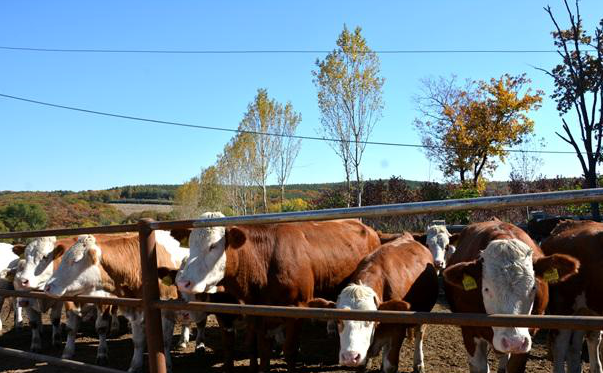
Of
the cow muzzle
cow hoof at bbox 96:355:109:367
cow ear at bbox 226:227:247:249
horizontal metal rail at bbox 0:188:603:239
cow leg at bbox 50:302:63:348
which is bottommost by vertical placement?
cow hoof at bbox 96:355:109:367

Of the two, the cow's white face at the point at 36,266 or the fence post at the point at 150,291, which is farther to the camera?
the cow's white face at the point at 36,266

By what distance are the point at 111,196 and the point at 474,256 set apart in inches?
3160

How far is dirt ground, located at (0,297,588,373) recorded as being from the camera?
5750 millimetres

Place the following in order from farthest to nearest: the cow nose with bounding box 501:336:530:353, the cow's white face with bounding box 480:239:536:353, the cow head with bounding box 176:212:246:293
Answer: the cow head with bounding box 176:212:246:293 < the cow's white face with bounding box 480:239:536:353 < the cow nose with bounding box 501:336:530:353

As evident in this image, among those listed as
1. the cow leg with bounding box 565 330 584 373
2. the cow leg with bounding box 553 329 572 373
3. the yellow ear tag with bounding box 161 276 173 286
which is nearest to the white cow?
the yellow ear tag with bounding box 161 276 173 286

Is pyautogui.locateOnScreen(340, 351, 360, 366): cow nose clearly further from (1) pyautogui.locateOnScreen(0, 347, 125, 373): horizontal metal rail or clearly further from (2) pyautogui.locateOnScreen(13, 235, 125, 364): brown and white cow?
(2) pyautogui.locateOnScreen(13, 235, 125, 364): brown and white cow

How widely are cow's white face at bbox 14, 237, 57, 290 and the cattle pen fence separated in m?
2.21

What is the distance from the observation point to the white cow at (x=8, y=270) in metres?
8.08

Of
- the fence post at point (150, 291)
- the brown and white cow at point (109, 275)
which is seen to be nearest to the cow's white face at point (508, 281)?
the fence post at point (150, 291)

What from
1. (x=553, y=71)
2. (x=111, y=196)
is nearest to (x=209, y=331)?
(x=553, y=71)

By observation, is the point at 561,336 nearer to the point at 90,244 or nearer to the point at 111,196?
the point at 90,244

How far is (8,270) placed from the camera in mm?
8195

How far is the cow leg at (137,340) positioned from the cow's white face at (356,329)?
2495mm

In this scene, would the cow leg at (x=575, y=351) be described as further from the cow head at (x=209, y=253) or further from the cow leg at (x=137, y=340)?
the cow leg at (x=137, y=340)
